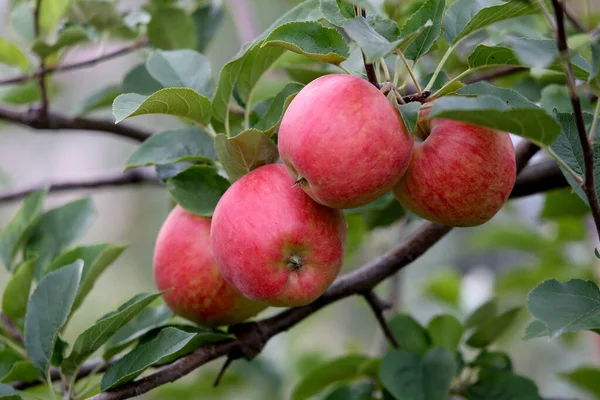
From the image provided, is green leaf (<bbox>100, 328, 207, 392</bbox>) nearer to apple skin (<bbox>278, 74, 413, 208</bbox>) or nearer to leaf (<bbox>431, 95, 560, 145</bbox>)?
apple skin (<bbox>278, 74, 413, 208</bbox>)

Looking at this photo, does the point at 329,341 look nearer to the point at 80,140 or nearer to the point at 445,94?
the point at 445,94

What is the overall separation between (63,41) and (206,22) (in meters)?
0.27

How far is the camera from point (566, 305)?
591 mm

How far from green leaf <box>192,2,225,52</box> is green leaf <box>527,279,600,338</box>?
815 millimetres

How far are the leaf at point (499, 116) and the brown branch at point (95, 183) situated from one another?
92cm

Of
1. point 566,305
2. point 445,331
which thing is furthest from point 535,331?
point 445,331

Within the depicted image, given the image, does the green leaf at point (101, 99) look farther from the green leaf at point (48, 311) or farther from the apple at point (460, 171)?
the apple at point (460, 171)

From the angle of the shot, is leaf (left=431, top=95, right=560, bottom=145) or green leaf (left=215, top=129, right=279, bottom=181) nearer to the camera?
leaf (left=431, top=95, right=560, bottom=145)

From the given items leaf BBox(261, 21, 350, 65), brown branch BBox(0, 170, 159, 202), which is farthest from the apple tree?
brown branch BBox(0, 170, 159, 202)

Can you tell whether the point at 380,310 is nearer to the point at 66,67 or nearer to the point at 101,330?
the point at 101,330

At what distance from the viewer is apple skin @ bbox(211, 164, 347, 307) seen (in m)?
0.65

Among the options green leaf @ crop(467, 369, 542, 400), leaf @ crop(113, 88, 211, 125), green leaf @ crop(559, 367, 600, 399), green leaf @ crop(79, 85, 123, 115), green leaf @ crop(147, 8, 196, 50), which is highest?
leaf @ crop(113, 88, 211, 125)

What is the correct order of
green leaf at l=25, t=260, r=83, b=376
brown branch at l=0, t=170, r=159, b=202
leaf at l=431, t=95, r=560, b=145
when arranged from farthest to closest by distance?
1. brown branch at l=0, t=170, r=159, b=202
2. green leaf at l=25, t=260, r=83, b=376
3. leaf at l=431, t=95, r=560, b=145

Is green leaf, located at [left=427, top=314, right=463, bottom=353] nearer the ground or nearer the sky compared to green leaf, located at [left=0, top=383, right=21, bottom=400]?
nearer the ground
